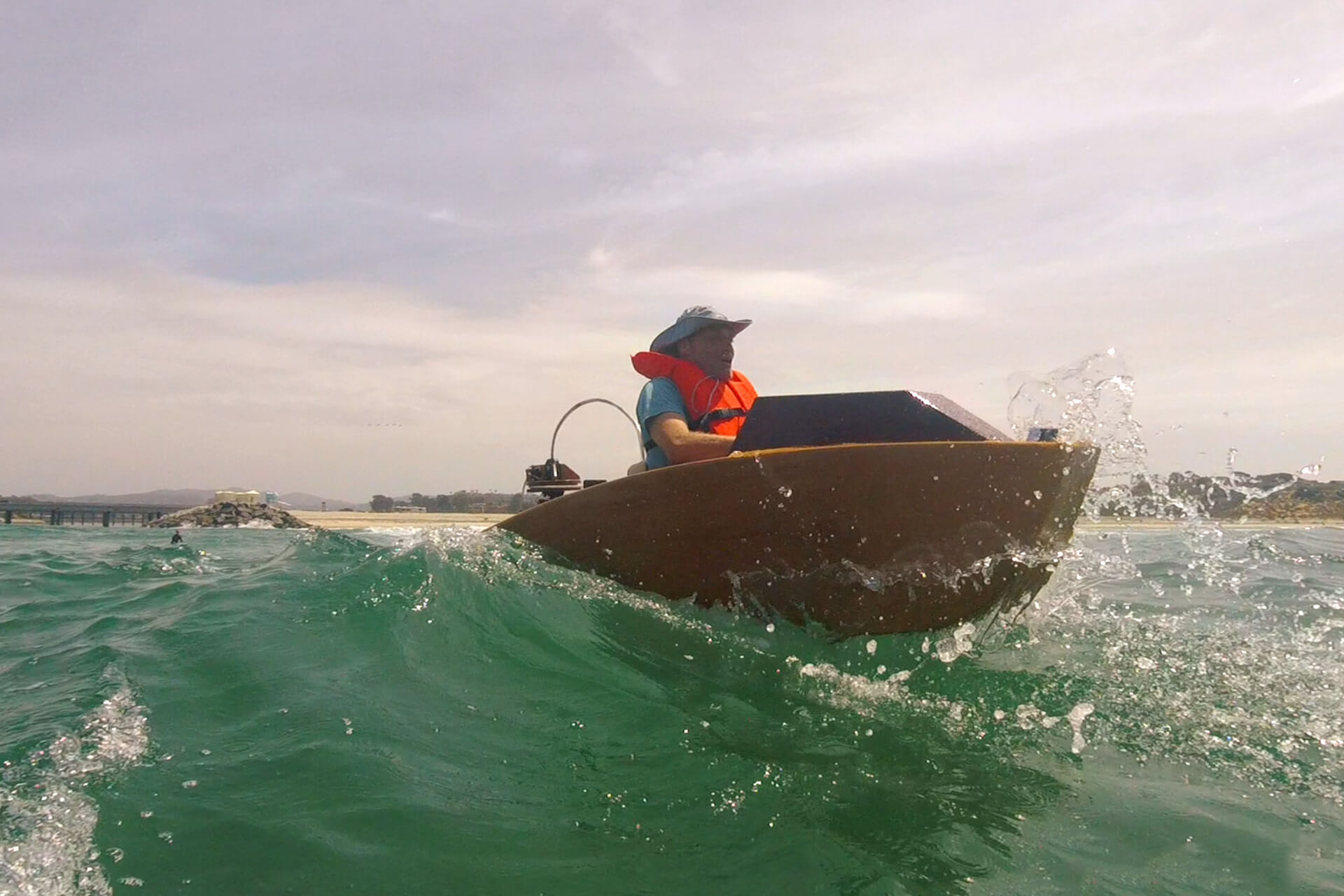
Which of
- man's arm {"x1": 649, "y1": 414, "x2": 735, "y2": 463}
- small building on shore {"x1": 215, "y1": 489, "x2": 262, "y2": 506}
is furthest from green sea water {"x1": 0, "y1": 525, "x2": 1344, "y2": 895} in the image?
small building on shore {"x1": 215, "y1": 489, "x2": 262, "y2": 506}

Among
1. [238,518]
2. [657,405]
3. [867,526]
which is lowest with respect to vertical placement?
[238,518]

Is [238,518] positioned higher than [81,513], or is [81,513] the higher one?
[238,518]

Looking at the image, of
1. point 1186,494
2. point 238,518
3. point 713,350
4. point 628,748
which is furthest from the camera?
point 238,518

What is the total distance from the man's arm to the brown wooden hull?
526 mm

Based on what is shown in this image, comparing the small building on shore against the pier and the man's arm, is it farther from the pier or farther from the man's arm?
the man's arm

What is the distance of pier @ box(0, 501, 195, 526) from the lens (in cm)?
3216

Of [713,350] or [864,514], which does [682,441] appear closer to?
[713,350]

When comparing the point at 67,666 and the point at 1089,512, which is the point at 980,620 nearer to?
the point at 1089,512

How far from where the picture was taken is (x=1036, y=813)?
2258mm

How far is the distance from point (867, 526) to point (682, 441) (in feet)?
4.06

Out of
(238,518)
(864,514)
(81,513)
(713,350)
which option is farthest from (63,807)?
(81,513)

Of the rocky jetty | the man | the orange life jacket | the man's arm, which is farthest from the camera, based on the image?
the rocky jetty

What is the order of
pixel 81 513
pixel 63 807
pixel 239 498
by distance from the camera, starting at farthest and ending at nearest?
1. pixel 81 513
2. pixel 239 498
3. pixel 63 807

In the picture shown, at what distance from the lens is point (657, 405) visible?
14.7ft
